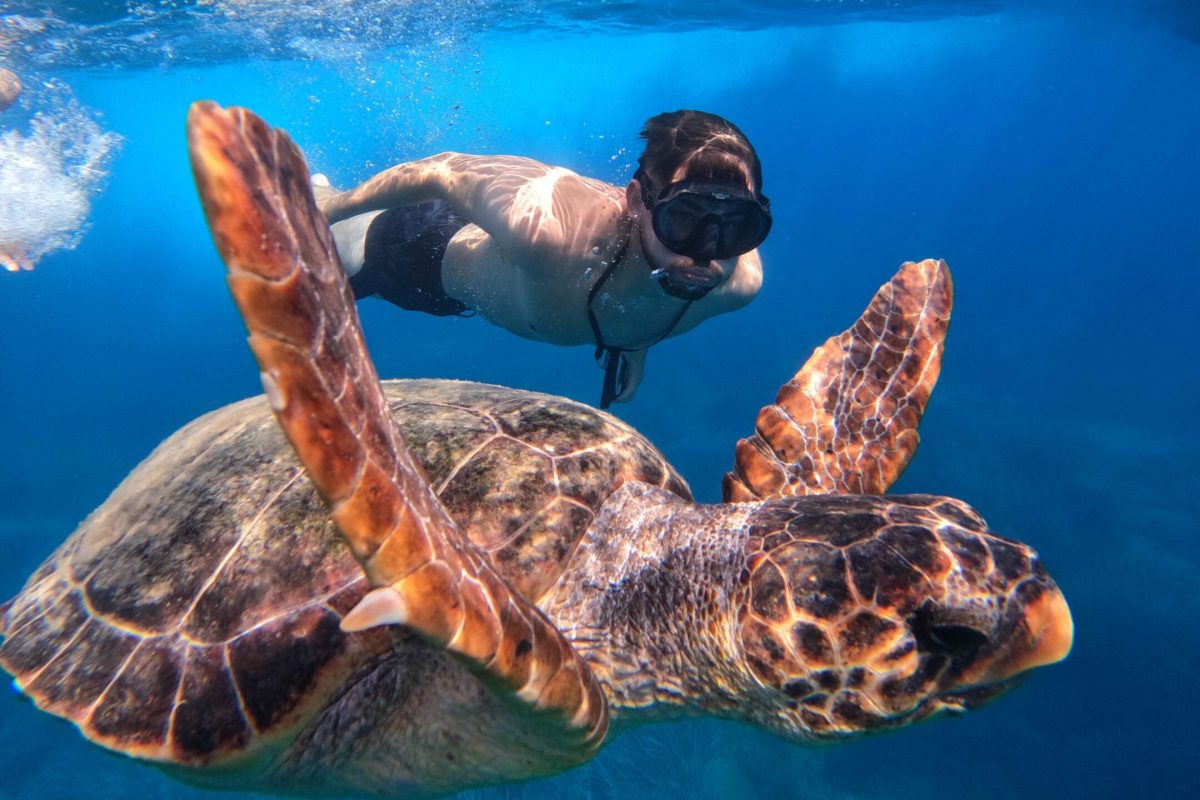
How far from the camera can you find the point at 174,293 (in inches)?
1251

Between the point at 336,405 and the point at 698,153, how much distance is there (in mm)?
2386

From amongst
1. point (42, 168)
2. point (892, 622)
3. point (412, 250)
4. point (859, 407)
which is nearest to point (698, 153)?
point (859, 407)

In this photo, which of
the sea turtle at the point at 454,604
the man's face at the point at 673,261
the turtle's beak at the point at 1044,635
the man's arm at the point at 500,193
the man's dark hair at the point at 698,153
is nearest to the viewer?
the sea turtle at the point at 454,604

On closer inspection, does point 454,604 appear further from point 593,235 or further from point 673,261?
point 593,235

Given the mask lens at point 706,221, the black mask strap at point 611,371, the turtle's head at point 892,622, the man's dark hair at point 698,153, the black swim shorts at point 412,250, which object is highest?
the man's dark hair at point 698,153

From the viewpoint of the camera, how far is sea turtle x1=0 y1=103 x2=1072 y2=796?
1084 mm

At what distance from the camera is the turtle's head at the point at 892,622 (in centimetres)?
153

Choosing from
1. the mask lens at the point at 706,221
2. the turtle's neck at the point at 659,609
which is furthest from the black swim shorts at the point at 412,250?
the turtle's neck at the point at 659,609

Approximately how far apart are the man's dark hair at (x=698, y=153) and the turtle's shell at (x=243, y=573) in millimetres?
1297

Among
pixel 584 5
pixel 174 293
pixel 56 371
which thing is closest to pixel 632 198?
pixel 584 5

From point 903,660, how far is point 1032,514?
457 inches

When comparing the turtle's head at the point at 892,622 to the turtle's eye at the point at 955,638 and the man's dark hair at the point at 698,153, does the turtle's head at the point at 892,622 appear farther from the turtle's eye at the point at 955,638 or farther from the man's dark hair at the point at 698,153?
the man's dark hair at the point at 698,153

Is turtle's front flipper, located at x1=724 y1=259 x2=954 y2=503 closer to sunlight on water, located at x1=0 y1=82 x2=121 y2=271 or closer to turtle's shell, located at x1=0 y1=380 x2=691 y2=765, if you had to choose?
turtle's shell, located at x1=0 y1=380 x2=691 y2=765

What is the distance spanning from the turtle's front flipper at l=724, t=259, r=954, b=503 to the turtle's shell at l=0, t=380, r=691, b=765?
0.58 meters
